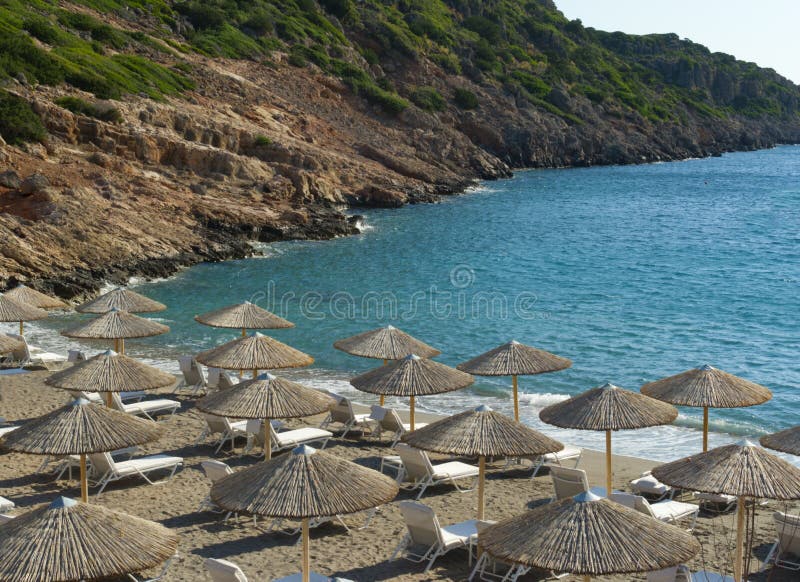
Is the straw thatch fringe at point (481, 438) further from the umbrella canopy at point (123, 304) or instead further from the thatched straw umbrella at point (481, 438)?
the umbrella canopy at point (123, 304)

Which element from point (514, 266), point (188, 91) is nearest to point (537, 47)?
point (188, 91)

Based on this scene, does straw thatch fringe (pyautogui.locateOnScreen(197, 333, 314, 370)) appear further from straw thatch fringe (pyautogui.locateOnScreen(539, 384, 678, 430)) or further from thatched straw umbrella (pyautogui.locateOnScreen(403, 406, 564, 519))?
straw thatch fringe (pyautogui.locateOnScreen(539, 384, 678, 430))

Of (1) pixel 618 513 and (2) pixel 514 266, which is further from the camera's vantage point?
(2) pixel 514 266

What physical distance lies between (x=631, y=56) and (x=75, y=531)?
144m

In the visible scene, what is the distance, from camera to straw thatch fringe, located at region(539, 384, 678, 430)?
11.6 metres

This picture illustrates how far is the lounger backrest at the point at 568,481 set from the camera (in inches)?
445

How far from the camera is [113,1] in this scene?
62.5 m

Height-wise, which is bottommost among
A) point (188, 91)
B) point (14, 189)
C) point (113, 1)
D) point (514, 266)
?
point (514, 266)

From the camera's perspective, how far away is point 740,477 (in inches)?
363

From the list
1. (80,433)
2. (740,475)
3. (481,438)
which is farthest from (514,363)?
(80,433)

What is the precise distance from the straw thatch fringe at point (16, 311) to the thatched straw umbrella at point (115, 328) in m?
1.84

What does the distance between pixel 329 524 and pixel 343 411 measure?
445 centimetres

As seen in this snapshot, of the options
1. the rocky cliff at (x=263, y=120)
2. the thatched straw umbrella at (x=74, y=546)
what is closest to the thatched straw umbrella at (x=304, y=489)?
the thatched straw umbrella at (x=74, y=546)

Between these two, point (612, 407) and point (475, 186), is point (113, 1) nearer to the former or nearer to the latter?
point (475, 186)
